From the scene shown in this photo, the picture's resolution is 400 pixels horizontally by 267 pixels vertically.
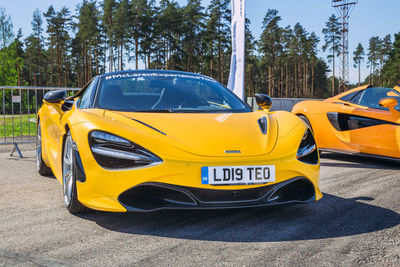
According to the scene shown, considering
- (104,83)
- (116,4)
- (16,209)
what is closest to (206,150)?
(104,83)

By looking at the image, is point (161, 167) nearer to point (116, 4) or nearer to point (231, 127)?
point (231, 127)

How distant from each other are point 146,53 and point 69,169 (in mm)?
54604

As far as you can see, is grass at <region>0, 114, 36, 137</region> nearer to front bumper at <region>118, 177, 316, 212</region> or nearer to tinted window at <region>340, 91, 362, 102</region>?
tinted window at <region>340, 91, 362, 102</region>

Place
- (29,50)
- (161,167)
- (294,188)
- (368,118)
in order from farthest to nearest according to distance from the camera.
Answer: (29,50), (368,118), (294,188), (161,167)

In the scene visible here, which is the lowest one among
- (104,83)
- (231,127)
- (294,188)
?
(294,188)

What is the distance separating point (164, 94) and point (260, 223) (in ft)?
5.20

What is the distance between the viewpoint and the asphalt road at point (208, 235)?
244 cm

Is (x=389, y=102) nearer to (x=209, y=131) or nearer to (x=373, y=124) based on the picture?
(x=373, y=124)

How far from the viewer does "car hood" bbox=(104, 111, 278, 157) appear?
297cm

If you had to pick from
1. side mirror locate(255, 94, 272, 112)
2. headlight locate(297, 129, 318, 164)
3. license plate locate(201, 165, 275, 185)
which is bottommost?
license plate locate(201, 165, 275, 185)

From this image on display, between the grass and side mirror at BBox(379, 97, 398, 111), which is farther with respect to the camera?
the grass

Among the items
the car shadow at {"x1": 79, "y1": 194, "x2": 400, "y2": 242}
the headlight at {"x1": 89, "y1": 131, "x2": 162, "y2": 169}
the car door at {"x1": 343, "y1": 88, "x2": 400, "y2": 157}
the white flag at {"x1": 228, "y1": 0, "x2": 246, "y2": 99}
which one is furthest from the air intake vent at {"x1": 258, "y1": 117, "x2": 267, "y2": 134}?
the white flag at {"x1": 228, "y1": 0, "x2": 246, "y2": 99}

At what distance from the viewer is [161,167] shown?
2822 millimetres

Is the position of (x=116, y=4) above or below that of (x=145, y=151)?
above
